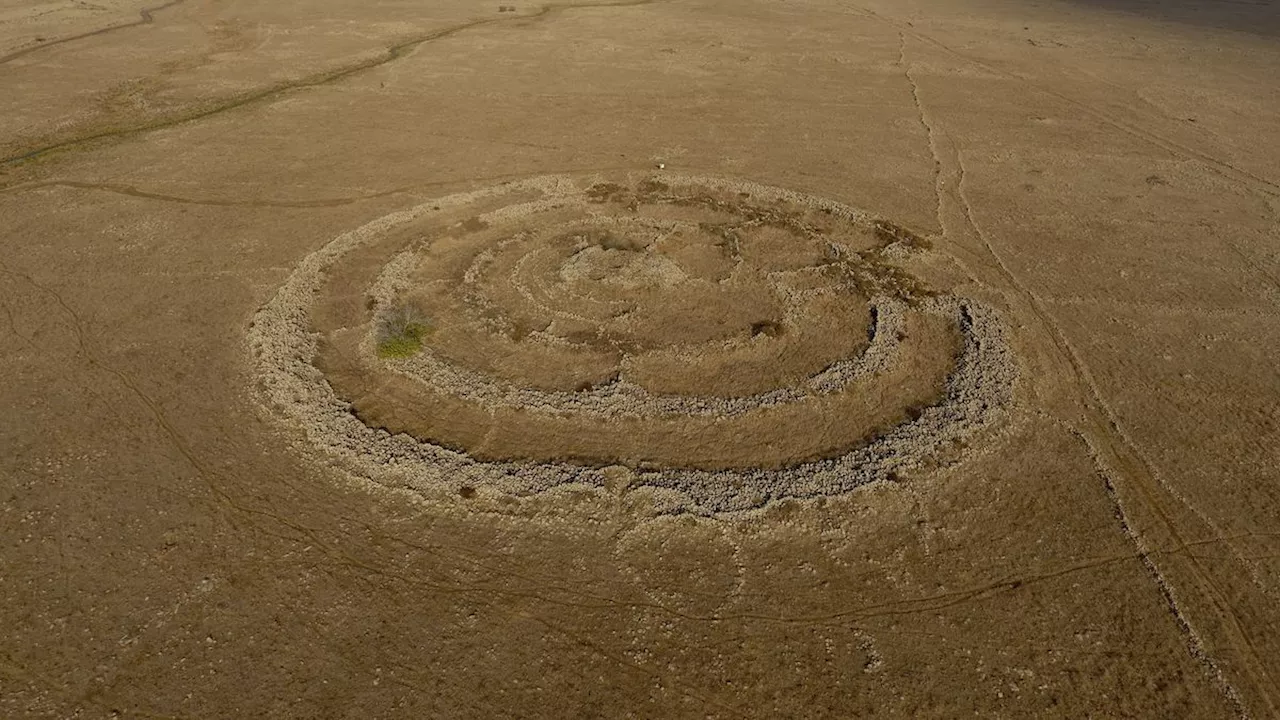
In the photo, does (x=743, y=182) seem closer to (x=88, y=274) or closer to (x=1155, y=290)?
(x=1155, y=290)

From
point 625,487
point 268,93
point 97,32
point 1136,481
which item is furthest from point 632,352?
point 97,32

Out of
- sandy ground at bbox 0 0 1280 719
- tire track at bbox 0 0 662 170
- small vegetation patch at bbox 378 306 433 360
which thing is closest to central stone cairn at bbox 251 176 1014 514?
small vegetation patch at bbox 378 306 433 360

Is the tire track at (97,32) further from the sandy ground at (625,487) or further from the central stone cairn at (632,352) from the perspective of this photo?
the central stone cairn at (632,352)

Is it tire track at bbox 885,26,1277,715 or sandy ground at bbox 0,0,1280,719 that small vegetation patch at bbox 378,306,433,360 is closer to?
sandy ground at bbox 0,0,1280,719

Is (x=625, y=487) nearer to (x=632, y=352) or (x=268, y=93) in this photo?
(x=632, y=352)

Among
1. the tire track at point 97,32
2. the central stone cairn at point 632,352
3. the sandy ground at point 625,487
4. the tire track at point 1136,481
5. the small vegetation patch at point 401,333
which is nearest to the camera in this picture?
the sandy ground at point 625,487

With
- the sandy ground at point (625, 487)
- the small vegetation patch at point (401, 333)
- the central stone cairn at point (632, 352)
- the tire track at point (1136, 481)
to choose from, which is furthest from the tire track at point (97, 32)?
the tire track at point (1136, 481)

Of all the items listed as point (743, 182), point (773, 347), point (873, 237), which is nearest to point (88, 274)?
point (773, 347)
